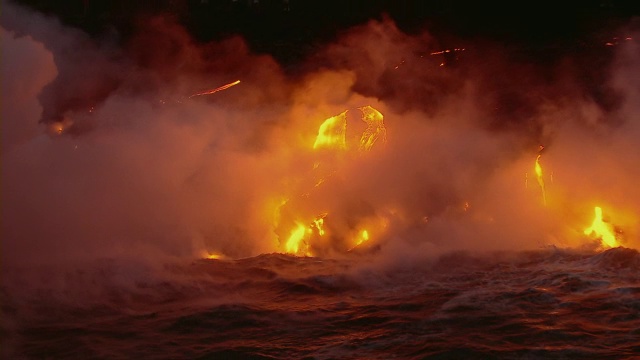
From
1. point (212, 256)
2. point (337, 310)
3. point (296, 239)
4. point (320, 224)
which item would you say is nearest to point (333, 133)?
point (320, 224)

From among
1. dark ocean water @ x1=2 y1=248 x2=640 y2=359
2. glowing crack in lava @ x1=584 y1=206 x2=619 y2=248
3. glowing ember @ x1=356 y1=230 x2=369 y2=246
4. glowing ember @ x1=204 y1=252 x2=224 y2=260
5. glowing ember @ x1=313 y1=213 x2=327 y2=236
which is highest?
glowing ember @ x1=313 y1=213 x2=327 y2=236

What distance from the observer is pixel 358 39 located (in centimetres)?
1382

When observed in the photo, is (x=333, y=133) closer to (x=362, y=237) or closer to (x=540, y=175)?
(x=362, y=237)

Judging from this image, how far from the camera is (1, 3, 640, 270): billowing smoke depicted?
900cm

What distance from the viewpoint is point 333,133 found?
11938mm

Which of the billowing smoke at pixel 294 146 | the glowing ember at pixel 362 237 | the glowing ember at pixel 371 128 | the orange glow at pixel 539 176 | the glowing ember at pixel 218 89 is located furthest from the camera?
the glowing ember at pixel 218 89

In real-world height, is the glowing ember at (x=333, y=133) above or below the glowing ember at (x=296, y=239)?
above

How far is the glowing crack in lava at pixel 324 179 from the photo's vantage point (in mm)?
10594

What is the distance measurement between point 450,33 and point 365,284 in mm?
8667

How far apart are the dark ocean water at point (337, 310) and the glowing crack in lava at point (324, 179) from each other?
6.76 ft

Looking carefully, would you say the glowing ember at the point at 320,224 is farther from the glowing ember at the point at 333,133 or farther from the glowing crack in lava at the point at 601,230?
the glowing crack in lava at the point at 601,230

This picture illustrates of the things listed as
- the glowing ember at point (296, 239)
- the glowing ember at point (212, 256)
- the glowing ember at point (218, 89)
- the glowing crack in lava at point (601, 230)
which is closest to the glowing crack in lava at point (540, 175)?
the glowing crack in lava at point (601, 230)

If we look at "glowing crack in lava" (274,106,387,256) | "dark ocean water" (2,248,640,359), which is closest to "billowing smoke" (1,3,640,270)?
"glowing crack in lava" (274,106,387,256)

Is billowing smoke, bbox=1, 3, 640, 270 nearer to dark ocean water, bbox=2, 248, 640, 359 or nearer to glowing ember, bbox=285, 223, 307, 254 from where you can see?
glowing ember, bbox=285, 223, 307, 254
